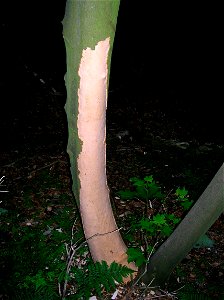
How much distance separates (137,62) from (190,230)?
806 centimetres

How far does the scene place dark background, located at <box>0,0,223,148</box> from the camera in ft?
21.9

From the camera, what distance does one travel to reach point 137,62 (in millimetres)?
9727

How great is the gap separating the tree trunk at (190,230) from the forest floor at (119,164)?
0.89ft

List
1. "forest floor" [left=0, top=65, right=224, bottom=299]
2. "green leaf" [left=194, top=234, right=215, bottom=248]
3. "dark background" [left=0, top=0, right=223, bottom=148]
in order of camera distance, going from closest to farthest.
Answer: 1. "forest floor" [left=0, top=65, right=224, bottom=299]
2. "green leaf" [left=194, top=234, right=215, bottom=248]
3. "dark background" [left=0, top=0, right=223, bottom=148]

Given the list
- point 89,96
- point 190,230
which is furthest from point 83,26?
point 190,230

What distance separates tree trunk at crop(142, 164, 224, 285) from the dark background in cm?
327

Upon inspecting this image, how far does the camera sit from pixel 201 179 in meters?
4.61

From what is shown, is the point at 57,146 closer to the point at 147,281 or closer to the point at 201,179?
the point at 201,179

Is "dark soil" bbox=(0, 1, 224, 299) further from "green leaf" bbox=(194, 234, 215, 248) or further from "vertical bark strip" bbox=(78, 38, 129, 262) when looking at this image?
"vertical bark strip" bbox=(78, 38, 129, 262)

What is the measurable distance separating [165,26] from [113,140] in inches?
301

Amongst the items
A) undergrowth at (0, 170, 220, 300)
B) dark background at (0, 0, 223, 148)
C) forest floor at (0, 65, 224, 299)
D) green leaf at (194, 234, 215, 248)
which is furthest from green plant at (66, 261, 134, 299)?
dark background at (0, 0, 223, 148)

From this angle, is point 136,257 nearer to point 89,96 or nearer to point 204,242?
point 204,242

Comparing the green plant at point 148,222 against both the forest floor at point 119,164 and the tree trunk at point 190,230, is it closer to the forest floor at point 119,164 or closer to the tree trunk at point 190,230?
the tree trunk at point 190,230

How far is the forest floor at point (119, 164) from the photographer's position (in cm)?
334
